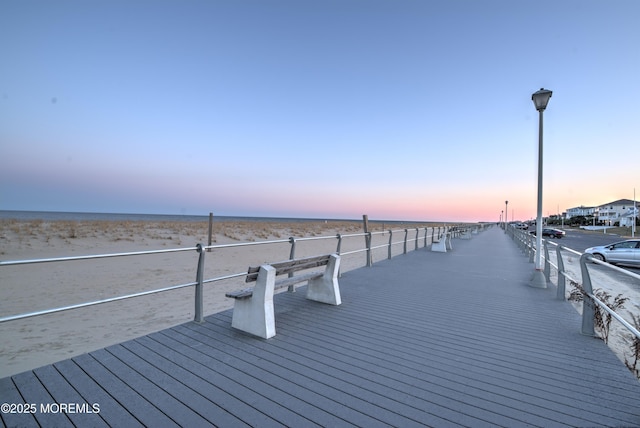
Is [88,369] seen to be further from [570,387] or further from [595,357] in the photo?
[595,357]

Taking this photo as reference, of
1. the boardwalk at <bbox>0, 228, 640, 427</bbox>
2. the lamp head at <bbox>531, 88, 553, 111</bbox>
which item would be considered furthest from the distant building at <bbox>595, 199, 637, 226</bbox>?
the boardwalk at <bbox>0, 228, 640, 427</bbox>

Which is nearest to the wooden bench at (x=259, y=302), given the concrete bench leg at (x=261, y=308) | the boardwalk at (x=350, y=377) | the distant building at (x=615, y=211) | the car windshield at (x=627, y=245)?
the concrete bench leg at (x=261, y=308)

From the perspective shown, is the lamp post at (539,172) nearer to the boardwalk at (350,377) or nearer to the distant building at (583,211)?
the boardwalk at (350,377)

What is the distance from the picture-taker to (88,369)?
9.36 feet

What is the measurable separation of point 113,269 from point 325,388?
10196 mm

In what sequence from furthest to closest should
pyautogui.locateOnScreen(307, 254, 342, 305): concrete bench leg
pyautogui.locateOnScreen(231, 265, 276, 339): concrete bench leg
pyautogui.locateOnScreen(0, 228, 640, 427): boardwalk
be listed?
pyautogui.locateOnScreen(307, 254, 342, 305): concrete bench leg
pyautogui.locateOnScreen(231, 265, 276, 339): concrete bench leg
pyautogui.locateOnScreen(0, 228, 640, 427): boardwalk

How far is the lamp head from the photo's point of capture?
23.4 feet

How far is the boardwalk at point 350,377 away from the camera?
7.52 ft

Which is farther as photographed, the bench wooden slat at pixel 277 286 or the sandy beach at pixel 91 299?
the sandy beach at pixel 91 299

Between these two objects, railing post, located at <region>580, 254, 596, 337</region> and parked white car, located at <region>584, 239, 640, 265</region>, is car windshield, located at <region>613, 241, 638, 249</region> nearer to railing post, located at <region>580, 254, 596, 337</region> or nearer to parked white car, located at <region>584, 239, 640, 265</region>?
parked white car, located at <region>584, 239, 640, 265</region>

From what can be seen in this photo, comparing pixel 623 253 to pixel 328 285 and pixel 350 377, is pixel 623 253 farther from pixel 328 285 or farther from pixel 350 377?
pixel 350 377

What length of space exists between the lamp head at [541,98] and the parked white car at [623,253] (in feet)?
38.4

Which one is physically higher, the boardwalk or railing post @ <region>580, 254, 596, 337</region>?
railing post @ <region>580, 254, 596, 337</region>

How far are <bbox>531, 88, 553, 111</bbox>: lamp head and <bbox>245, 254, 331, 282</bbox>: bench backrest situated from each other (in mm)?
6180
